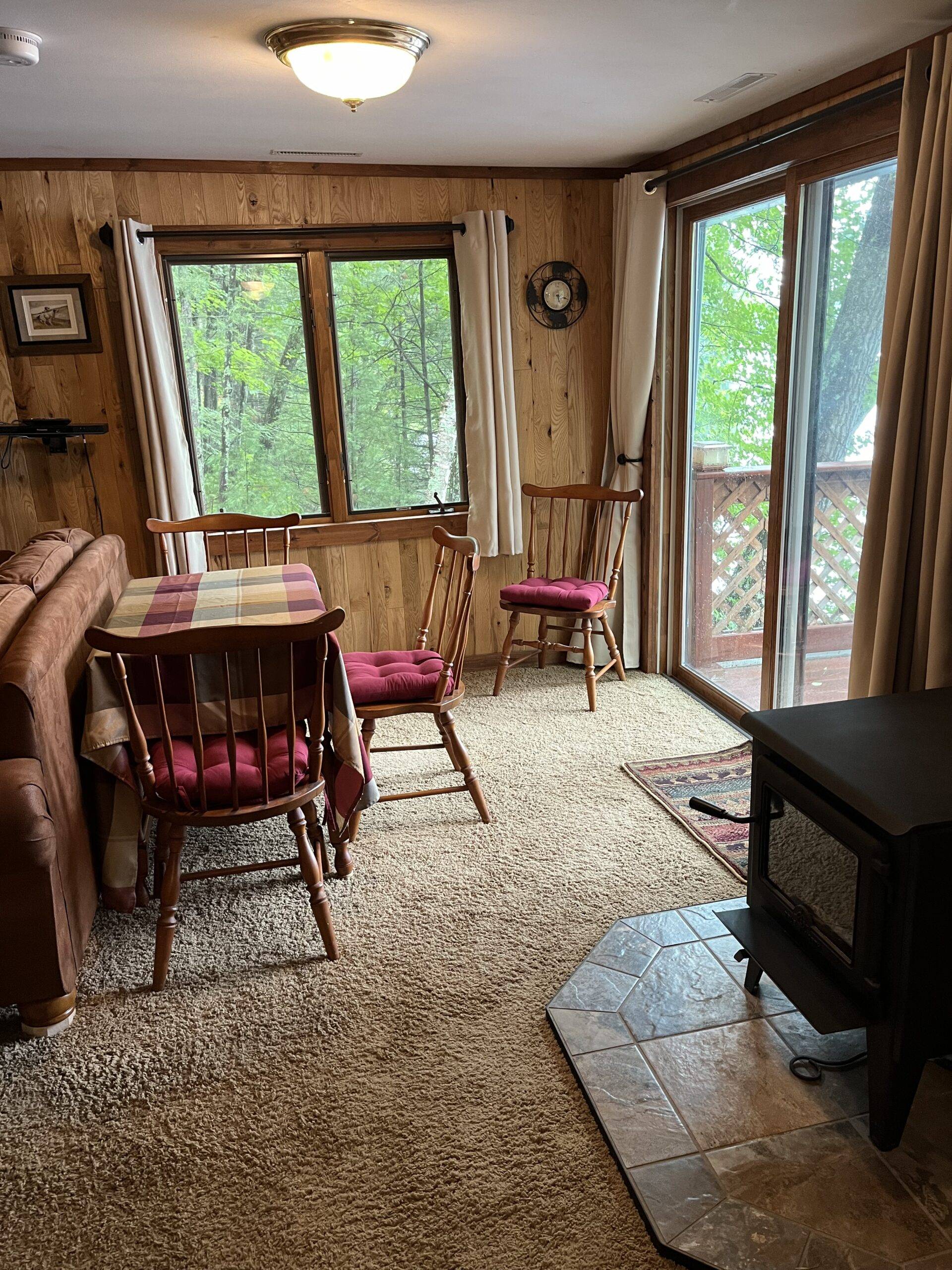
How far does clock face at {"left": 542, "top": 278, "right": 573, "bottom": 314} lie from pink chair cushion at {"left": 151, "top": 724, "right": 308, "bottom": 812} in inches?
107

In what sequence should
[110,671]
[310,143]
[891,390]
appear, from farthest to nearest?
[310,143] → [891,390] → [110,671]

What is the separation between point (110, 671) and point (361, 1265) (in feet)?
4.86

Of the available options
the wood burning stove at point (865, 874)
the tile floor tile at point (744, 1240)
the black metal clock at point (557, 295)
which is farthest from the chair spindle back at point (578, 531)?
the tile floor tile at point (744, 1240)

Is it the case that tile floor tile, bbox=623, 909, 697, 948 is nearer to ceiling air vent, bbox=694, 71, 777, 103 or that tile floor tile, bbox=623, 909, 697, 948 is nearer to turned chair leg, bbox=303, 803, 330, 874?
turned chair leg, bbox=303, 803, 330, 874

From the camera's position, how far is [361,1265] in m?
1.58

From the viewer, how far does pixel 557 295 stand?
14.3 feet

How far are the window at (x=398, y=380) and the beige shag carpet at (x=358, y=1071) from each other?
180 cm

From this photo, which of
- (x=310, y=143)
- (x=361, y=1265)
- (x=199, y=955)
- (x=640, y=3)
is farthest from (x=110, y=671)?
(x=310, y=143)

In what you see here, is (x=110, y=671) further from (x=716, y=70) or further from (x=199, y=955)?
(x=716, y=70)

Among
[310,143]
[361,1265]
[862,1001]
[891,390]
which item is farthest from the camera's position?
[310,143]

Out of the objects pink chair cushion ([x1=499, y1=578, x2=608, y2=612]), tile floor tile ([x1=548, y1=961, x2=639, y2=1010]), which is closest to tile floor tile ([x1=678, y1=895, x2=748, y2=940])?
tile floor tile ([x1=548, y1=961, x2=639, y2=1010])

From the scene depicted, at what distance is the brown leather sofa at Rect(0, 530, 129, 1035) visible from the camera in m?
2.00

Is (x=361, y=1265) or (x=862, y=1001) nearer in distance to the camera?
(x=361, y=1265)

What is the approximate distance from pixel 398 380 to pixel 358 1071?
3.13 m
